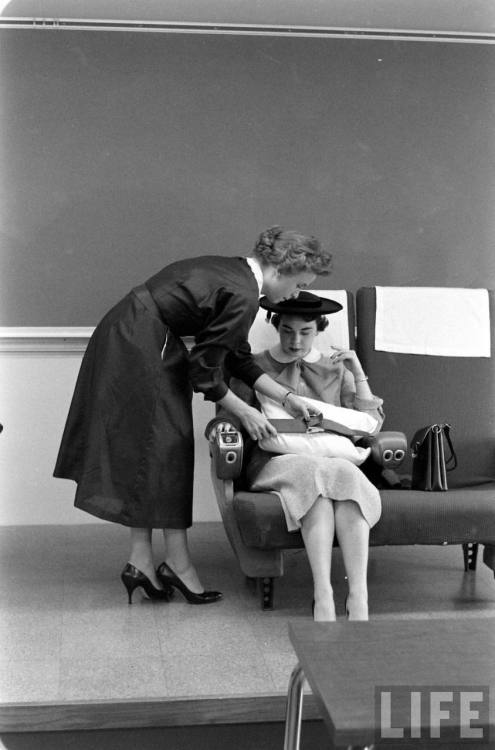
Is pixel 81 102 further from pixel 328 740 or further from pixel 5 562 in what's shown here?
pixel 328 740

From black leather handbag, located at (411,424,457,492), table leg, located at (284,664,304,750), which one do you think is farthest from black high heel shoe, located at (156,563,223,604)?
table leg, located at (284,664,304,750)

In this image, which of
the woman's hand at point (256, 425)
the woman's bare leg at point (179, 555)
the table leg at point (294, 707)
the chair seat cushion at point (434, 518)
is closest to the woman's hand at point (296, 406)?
the woman's hand at point (256, 425)

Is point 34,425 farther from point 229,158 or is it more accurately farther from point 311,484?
point 311,484

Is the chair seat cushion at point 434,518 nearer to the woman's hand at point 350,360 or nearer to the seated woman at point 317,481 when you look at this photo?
the seated woman at point 317,481

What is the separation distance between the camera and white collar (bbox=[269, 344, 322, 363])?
3.59m

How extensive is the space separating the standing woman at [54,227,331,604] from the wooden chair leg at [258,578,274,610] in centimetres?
27

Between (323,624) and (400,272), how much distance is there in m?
2.83

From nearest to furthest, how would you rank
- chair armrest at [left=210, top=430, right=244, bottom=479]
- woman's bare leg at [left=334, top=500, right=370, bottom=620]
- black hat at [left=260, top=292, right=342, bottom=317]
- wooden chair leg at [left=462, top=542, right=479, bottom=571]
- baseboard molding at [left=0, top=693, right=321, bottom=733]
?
1. baseboard molding at [left=0, top=693, right=321, bottom=733]
2. woman's bare leg at [left=334, top=500, right=370, bottom=620]
3. chair armrest at [left=210, top=430, right=244, bottom=479]
4. black hat at [left=260, top=292, right=342, bottom=317]
5. wooden chair leg at [left=462, top=542, right=479, bottom=571]

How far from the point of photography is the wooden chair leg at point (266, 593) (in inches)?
127

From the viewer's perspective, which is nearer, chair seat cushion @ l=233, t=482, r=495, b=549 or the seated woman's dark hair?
chair seat cushion @ l=233, t=482, r=495, b=549

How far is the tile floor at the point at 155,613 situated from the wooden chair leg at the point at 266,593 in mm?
35

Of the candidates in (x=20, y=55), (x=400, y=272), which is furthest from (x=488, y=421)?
(x=20, y=55)

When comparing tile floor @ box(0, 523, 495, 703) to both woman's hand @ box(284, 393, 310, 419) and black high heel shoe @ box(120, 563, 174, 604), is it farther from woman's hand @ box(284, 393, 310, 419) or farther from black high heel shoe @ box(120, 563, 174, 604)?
woman's hand @ box(284, 393, 310, 419)

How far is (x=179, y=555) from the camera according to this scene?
10.6 ft
